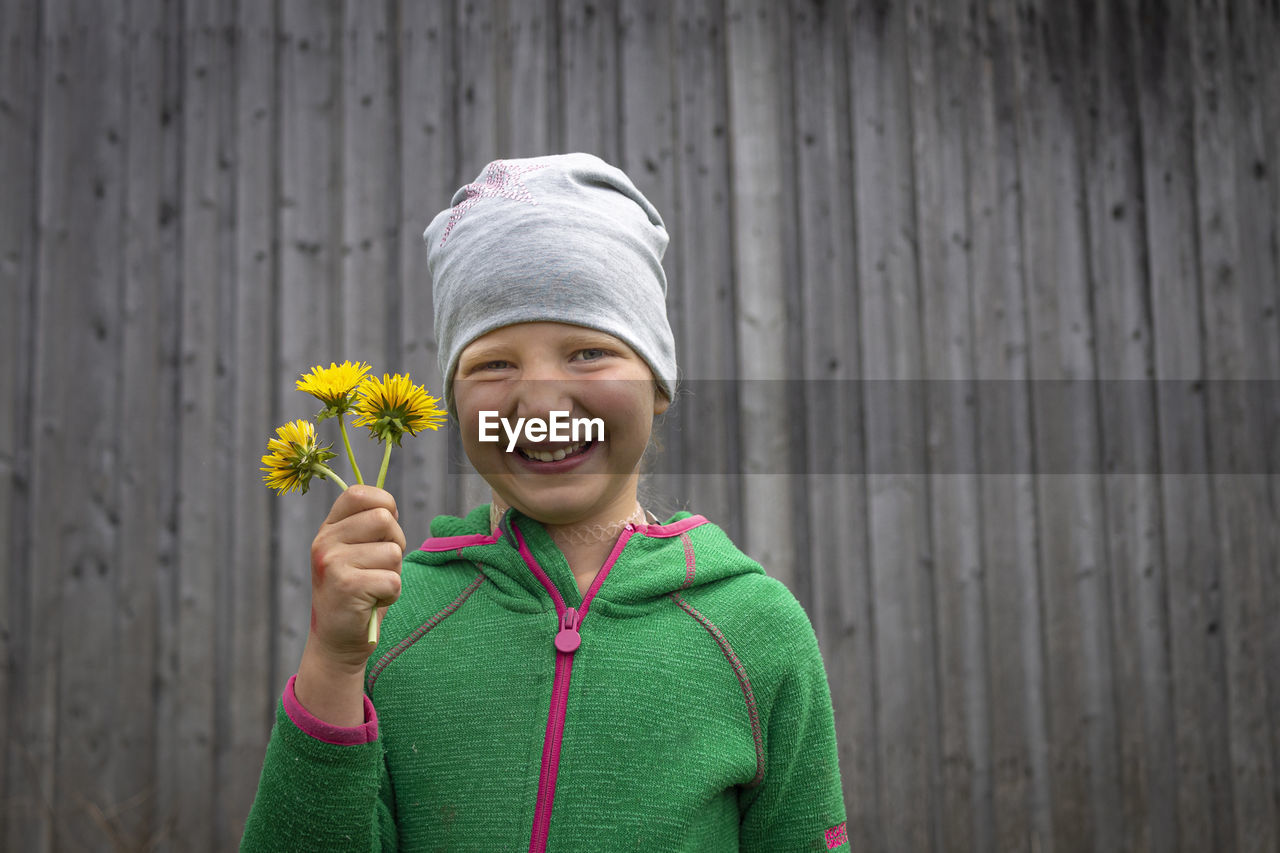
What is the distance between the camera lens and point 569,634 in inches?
35.8

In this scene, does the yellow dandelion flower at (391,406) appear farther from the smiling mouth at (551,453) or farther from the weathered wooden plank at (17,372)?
the weathered wooden plank at (17,372)

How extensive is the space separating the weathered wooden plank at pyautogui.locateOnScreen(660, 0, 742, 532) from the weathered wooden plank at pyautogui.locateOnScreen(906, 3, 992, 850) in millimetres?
567

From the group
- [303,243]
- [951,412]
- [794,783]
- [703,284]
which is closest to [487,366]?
[794,783]

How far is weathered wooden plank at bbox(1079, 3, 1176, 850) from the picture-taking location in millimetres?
2447

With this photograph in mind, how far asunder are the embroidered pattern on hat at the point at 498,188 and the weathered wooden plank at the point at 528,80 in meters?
1.43

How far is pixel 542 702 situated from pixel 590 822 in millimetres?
123

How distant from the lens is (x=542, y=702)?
88 centimetres

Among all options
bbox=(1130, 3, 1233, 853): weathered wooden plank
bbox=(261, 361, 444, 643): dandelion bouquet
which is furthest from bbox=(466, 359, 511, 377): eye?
bbox=(1130, 3, 1233, 853): weathered wooden plank

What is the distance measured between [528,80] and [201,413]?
1255mm

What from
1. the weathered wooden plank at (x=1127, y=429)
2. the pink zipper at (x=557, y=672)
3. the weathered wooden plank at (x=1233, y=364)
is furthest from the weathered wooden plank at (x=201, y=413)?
the weathered wooden plank at (x=1233, y=364)

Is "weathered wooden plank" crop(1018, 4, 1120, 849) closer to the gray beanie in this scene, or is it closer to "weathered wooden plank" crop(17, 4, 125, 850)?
the gray beanie

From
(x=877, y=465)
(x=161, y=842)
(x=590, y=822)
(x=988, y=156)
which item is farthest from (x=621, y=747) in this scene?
(x=988, y=156)

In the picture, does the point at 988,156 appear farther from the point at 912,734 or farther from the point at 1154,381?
the point at 912,734

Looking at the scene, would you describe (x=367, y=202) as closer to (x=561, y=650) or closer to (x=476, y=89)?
(x=476, y=89)
